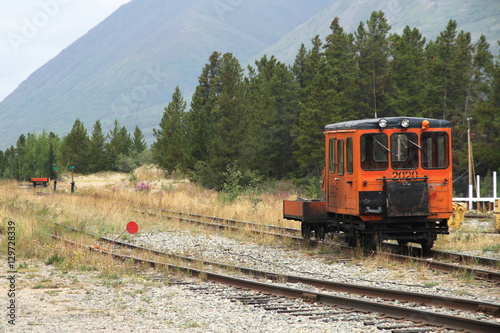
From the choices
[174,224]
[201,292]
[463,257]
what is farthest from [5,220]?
[463,257]

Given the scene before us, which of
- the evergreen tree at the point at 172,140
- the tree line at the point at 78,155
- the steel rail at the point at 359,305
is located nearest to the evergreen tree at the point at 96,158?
Answer: the tree line at the point at 78,155

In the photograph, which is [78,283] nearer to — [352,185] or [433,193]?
[352,185]

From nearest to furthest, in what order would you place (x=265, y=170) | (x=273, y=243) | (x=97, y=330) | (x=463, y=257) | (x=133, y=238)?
1. (x=97, y=330)
2. (x=463, y=257)
3. (x=273, y=243)
4. (x=133, y=238)
5. (x=265, y=170)

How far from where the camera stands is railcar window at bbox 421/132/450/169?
12.4m

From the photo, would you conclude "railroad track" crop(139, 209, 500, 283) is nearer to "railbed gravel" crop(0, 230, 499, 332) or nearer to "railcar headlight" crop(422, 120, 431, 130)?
"railbed gravel" crop(0, 230, 499, 332)

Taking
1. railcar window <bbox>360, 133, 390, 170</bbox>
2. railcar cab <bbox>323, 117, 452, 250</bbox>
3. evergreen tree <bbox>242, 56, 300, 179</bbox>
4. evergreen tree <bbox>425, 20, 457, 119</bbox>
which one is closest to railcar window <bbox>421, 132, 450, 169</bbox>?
railcar cab <bbox>323, 117, 452, 250</bbox>

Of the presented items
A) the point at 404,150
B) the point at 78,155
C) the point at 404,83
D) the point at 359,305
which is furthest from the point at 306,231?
the point at 78,155

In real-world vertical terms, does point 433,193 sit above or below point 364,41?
below

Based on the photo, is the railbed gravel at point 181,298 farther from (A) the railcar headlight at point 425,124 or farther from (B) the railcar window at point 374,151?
(A) the railcar headlight at point 425,124

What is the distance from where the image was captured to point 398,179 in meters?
12.2

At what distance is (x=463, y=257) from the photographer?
1166 cm

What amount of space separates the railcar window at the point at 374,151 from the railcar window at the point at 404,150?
18 centimetres

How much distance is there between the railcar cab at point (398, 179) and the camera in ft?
39.6

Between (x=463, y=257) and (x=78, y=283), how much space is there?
711 cm
